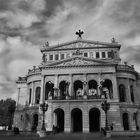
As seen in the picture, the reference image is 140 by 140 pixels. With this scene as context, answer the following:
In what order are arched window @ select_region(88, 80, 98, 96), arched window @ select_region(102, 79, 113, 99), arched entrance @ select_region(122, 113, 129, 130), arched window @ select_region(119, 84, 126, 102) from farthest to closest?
arched window @ select_region(119, 84, 126, 102) → arched entrance @ select_region(122, 113, 129, 130) → arched window @ select_region(102, 79, 113, 99) → arched window @ select_region(88, 80, 98, 96)

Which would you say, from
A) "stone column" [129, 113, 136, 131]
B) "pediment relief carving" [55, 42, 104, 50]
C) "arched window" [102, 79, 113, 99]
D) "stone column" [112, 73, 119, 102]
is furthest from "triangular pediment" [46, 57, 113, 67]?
"stone column" [129, 113, 136, 131]

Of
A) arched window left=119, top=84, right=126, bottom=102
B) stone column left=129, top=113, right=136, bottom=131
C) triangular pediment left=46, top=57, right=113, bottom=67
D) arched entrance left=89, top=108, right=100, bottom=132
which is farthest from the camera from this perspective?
arched window left=119, top=84, right=126, bottom=102

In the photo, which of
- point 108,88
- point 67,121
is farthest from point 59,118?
point 108,88

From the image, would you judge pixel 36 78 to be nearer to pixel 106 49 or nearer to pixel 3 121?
pixel 106 49

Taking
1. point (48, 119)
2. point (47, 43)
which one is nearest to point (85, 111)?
point (48, 119)

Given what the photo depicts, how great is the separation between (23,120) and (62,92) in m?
13.3

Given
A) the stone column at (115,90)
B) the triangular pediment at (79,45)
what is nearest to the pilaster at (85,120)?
the stone column at (115,90)

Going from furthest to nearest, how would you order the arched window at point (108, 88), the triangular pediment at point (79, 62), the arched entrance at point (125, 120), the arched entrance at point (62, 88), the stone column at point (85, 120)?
the arched entrance at point (62, 88) → the arched entrance at point (125, 120) → the arched window at point (108, 88) → the triangular pediment at point (79, 62) → the stone column at point (85, 120)

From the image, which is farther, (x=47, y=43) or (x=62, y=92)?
(x=47, y=43)

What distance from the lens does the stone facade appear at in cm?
4228

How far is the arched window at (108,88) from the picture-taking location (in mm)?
49000

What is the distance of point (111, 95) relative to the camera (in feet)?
162

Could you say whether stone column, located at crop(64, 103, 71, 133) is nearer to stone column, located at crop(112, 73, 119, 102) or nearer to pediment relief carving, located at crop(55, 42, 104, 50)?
stone column, located at crop(112, 73, 119, 102)

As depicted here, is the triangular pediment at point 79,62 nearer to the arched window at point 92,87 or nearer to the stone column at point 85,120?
the arched window at point 92,87
